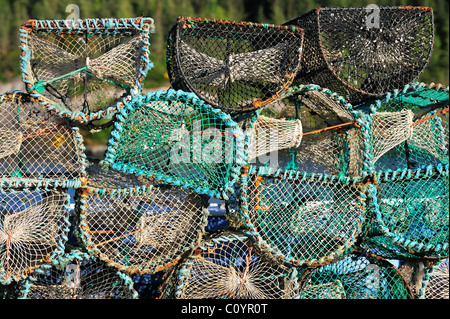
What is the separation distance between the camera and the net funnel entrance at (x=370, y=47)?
2.54m

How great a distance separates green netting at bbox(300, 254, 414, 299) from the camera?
2414 mm

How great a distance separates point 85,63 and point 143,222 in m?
0.70

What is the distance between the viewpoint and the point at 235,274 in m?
2.20

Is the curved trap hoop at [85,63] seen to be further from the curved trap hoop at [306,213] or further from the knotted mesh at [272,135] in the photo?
the curved trap hoop at [306,213]

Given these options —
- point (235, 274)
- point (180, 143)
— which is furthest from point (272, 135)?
point (235, 274)

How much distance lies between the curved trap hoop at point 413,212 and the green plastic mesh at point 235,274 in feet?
1.41

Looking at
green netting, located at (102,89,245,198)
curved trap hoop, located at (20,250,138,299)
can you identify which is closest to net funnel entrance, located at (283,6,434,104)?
green netting, located at (102,89,245,198)

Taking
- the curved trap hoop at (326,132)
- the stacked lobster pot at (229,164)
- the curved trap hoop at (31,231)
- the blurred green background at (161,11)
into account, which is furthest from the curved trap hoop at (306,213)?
the blurred green background at (161,11)

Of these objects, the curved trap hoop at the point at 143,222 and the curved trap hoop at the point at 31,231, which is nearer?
the curved trap hoop at the point at 31,231

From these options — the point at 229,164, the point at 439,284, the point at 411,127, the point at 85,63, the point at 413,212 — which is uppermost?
the point at 85,63

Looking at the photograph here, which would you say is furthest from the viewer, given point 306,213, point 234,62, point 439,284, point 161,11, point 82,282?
point 161,11

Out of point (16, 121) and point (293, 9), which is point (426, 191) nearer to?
point (16, 121)

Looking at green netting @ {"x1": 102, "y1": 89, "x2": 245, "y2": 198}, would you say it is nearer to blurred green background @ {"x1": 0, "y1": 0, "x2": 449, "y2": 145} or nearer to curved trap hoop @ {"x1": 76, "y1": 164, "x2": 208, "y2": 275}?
curved trap hoop @ {"x1": 76, "y1": 164, "x2": 208, "y2": 275}

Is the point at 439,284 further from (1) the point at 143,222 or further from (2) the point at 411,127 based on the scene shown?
(1) the point at 143,222
